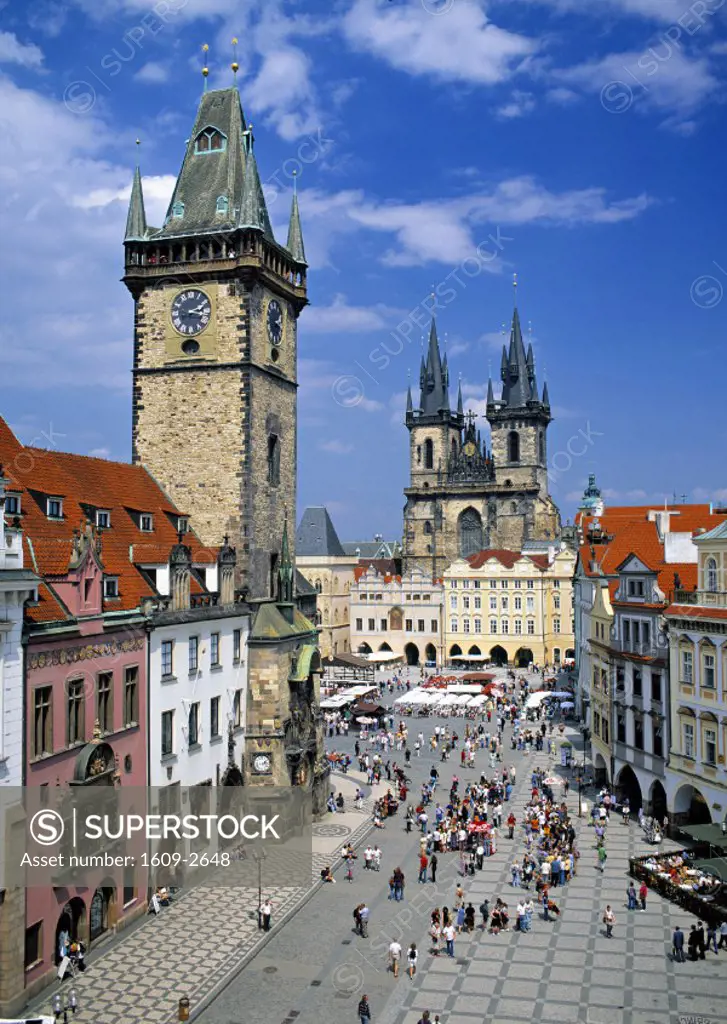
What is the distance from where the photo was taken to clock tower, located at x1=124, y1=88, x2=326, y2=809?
1607 inches

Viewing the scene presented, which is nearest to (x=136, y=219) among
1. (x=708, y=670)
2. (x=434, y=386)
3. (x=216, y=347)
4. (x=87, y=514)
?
(x=216, y=347)

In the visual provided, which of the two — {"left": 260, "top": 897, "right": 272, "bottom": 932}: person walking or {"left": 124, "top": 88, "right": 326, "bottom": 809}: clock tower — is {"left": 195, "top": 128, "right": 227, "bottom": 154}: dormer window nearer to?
{"left": 124, "top": 88, "right": 326, "bottom": 809}: clock tower

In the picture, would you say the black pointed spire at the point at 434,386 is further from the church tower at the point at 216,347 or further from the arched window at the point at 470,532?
the church tower at the point at 216,347

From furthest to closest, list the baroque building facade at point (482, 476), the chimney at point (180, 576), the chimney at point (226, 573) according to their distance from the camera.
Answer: the baroque building facade at point (482, 476) → the chimney at point (226, 573) → the chimney at point (180, 576)

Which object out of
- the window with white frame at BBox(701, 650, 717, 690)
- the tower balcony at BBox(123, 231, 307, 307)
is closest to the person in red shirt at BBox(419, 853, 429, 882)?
the window with white frame at BBox(701, 650, 717, 690)

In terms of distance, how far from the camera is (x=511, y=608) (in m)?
113

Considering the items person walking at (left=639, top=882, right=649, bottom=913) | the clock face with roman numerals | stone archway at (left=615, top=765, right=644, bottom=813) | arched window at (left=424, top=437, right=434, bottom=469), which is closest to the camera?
person walking at (left=639, top=882, right=649, bottom=913)

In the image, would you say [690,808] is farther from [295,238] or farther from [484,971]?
[295,238]

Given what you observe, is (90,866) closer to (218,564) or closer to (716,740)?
(218,564)

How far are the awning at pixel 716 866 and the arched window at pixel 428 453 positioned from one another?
114 m

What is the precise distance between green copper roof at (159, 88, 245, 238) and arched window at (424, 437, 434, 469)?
102 meters

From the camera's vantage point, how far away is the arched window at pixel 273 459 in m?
43.5

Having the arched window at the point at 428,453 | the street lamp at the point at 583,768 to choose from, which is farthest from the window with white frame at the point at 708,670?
the arched window at the point at 428,453

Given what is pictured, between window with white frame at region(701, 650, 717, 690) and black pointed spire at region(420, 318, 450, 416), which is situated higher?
black pointed spire at region(420, 318, 450, 416)
